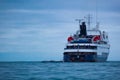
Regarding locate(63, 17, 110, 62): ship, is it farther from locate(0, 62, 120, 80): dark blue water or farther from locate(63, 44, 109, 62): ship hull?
locate(0, 62, 120, 80): dark blue water

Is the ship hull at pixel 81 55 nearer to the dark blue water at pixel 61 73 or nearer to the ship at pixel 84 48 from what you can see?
the ship at pixel 84 48

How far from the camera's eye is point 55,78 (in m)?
48.7

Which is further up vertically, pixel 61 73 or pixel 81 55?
pixel 81 55

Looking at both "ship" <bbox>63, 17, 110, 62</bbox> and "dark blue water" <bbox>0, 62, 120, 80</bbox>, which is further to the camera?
"ship" <bbox>63, 17, 110, 62</bbox>

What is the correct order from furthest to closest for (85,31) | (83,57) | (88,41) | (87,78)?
1. (85,31)
2. (88,41)
3. (83,57)
4. (87,78)

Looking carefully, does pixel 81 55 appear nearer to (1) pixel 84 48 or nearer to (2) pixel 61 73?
(1) pixel 84 48

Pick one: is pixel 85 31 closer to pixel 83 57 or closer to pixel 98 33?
pixel 98 33

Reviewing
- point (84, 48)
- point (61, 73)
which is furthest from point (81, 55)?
point (61, 73)

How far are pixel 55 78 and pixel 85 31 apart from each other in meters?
82.9

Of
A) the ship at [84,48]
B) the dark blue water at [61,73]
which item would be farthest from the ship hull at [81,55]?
the dark blue water at [61,73]

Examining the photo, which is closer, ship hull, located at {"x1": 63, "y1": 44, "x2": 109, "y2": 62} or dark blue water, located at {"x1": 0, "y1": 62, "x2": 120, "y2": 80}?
dark blue water, located at {"x1": 0, "y1": 62, "x2": 120, "y2": 80}

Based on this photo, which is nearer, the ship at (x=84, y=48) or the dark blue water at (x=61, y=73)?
the dark blue water at (x=61, y=73)

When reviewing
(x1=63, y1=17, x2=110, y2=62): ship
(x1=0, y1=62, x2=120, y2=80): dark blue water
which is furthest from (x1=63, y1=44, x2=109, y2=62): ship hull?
(x1=0, y1=62, x2=120, y2=80): dark blue water

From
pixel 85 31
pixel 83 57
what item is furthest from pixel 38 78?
pixel 85 31
